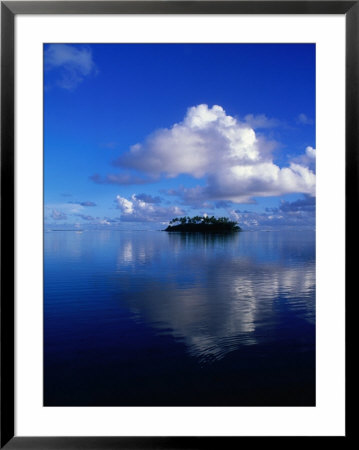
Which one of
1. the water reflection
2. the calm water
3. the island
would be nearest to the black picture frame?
the calm water

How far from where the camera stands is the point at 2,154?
1097mm

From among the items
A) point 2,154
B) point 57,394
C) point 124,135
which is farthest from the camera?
point 124,135

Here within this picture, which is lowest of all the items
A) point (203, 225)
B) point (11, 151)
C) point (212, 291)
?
point (212, 291)

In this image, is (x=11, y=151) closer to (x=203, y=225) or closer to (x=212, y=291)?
(x=212, y=291)

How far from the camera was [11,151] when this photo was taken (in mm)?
1129

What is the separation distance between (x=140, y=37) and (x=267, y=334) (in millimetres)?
2884

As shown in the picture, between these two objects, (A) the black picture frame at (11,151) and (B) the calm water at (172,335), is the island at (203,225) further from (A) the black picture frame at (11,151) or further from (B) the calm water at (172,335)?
(A) the black picture frame at (11,151)

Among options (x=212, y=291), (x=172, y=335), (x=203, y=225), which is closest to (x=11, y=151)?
(x=172, y=335)

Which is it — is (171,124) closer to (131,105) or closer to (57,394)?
(131,105)

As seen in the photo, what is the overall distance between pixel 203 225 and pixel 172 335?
5272 millimetres

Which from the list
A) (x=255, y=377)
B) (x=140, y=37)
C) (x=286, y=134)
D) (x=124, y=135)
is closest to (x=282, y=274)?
(x=286, y=134)

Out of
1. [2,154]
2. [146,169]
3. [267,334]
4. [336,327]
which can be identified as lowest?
[267,334]

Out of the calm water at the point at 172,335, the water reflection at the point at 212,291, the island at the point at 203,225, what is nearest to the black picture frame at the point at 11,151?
the calm water at the point at 172,335

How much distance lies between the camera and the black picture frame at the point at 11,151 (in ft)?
3.59
